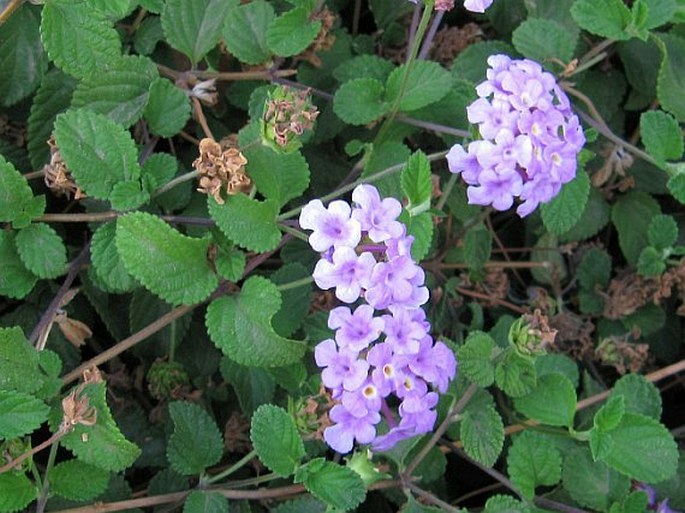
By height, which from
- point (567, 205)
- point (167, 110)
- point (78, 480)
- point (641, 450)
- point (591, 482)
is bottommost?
point (591, 482)

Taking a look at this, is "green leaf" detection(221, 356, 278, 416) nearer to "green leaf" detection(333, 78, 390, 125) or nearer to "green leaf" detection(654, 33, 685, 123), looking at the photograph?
"green leaf" detection(333, 78, 390, 125)

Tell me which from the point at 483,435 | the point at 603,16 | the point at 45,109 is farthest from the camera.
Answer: the point at 603,16

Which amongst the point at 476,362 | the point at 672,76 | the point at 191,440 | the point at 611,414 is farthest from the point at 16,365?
the point at 672,76

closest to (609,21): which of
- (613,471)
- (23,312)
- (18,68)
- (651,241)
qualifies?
(651,241)

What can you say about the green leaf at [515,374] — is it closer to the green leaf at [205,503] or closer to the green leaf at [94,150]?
the green leaf at [205,503]

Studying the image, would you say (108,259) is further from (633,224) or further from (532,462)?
(633,224)
